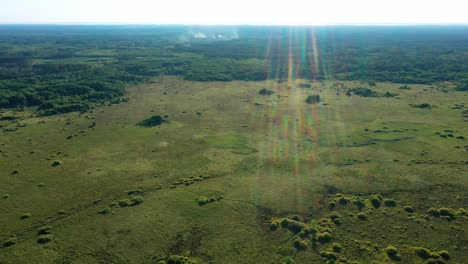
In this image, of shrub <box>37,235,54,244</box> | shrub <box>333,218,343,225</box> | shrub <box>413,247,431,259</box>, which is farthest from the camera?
shrub <box>333,218,343,225</box>

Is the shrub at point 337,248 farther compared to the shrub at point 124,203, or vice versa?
the shrub at point 124,203

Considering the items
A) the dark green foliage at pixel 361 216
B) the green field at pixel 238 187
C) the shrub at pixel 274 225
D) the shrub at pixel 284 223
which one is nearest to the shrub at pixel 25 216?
the green field at pixel 238 187

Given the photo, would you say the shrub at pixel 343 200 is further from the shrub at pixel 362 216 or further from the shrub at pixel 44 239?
the shrub at pixel 44 239

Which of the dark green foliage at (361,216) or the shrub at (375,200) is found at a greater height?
the shrub at (375,200)

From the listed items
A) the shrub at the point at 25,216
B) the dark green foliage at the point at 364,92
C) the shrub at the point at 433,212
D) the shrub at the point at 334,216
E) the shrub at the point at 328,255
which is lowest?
the shrub at the point at 25,216

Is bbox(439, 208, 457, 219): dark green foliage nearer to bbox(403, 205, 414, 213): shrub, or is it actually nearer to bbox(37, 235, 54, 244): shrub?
bbox(403, 205, 414, 213): shrub

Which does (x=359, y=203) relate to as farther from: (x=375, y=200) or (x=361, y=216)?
(x=361, y=216)

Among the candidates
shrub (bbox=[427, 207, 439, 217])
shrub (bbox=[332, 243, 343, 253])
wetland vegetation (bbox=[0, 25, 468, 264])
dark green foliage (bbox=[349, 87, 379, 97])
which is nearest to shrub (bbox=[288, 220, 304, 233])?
Result: wetland vegetation (bbox=[0, 25, 468, 264])
